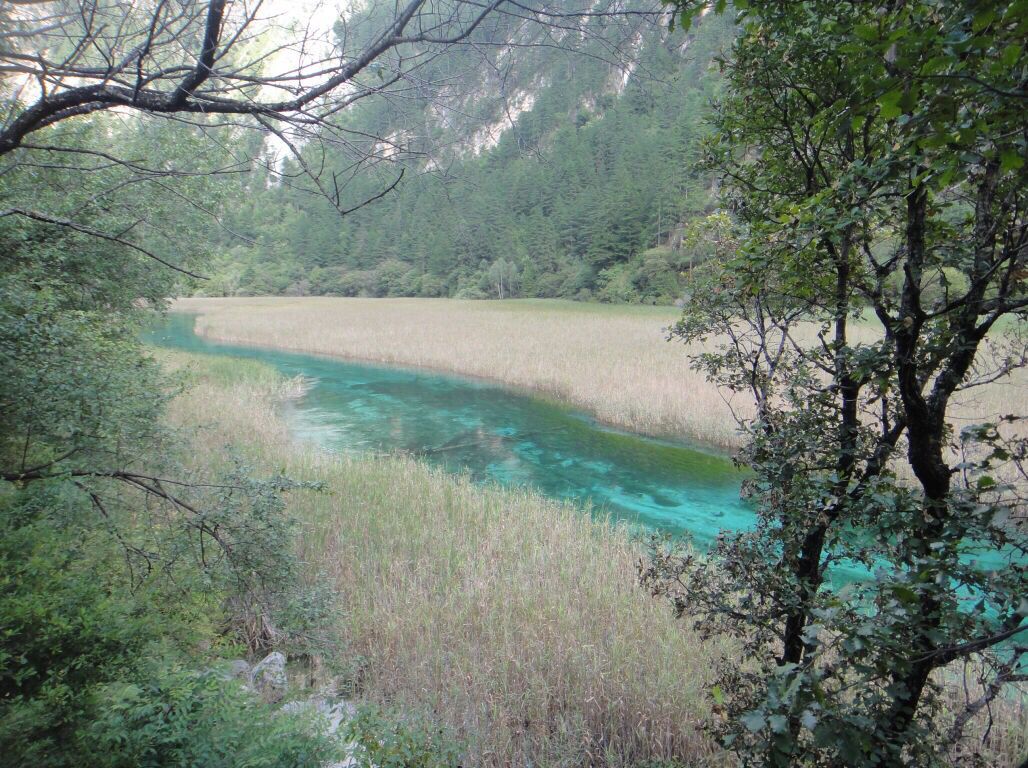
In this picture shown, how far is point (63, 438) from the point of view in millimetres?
4414

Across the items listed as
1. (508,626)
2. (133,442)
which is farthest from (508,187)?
(508,626)

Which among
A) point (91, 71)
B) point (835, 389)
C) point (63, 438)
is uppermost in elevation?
point (91, 71)

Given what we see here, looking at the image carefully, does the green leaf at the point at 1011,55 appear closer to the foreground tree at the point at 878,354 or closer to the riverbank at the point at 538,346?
the foreground tree at the point at 878,354

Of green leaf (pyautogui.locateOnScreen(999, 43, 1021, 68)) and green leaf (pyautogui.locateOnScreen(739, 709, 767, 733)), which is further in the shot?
green leaf (pyautogui.locateOnScreen(739, 709, 767, 733))

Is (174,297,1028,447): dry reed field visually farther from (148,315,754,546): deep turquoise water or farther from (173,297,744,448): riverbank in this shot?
(148,315,754,546): deep turquoise water

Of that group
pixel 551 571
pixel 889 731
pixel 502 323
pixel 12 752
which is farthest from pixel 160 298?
pixel 502 323

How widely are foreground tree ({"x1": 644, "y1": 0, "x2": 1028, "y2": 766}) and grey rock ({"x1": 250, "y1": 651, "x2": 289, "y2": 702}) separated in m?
3.02

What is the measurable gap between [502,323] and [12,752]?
31065 mm

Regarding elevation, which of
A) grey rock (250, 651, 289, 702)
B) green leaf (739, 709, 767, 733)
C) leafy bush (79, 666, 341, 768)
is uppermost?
green leaf (739, 709, 767, 733)

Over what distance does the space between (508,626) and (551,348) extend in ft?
64.1

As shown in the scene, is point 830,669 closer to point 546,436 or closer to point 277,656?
point 277,656

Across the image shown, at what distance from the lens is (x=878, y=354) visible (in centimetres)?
210

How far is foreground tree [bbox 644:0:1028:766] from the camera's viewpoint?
1.57 m

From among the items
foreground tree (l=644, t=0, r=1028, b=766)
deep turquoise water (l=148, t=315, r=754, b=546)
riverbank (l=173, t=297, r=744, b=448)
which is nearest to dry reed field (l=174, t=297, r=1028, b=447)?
riverbank (l=173, t=297, r=744, b=448)
